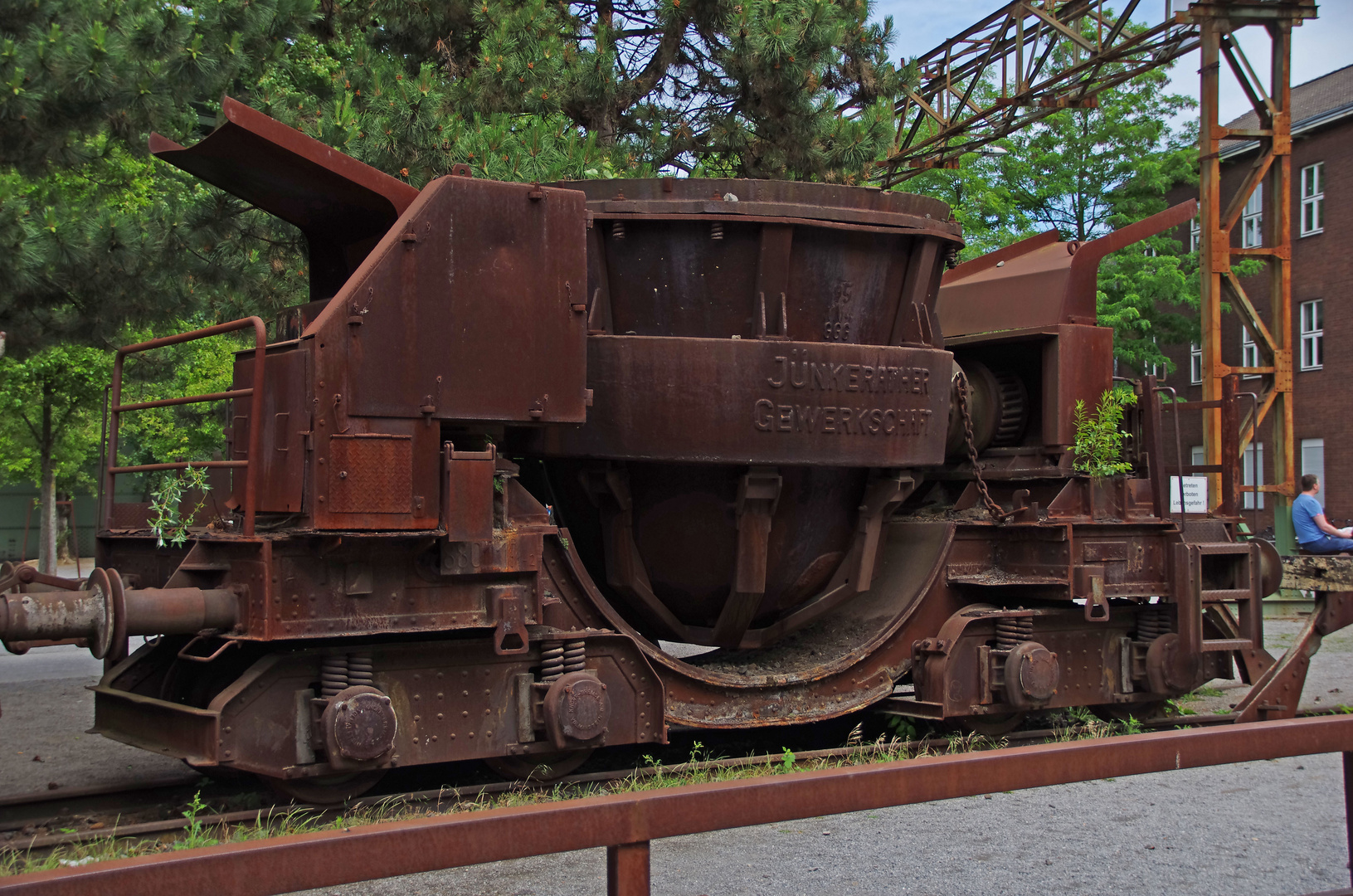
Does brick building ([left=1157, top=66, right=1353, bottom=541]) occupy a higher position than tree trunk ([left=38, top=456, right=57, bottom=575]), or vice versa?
brick building ([left=1157, top=66, right=1353, bottom=541])

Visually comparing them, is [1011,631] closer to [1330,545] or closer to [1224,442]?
[1224,442]

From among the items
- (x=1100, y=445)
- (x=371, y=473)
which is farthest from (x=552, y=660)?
(x=1100, y=445)

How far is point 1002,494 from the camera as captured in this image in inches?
357

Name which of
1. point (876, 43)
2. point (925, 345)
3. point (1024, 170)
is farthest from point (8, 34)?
point (1024, 170)

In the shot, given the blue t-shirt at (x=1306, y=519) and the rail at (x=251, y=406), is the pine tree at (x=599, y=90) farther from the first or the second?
the blue t-shirt at (x=1306, y=519)

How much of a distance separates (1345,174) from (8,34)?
1108 inches

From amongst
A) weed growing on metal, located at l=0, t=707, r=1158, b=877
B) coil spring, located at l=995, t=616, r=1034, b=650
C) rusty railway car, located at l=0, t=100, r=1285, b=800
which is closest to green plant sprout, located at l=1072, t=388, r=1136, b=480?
rusty railway car, located at l=0, t=100, r=1285, b=800

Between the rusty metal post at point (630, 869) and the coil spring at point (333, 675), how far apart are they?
12.0 ft

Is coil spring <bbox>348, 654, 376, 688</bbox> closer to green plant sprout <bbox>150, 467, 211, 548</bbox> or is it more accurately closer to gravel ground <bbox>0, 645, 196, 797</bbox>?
green plant sprout <bbox>150, 467, 211, 548</bbox>

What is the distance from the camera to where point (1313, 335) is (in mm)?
29484

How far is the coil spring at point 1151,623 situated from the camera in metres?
8.89

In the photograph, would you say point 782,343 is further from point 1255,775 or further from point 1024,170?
point 1024,170

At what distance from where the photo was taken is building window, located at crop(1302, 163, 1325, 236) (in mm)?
29234

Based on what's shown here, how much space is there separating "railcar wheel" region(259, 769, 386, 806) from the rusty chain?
4.39 metres
